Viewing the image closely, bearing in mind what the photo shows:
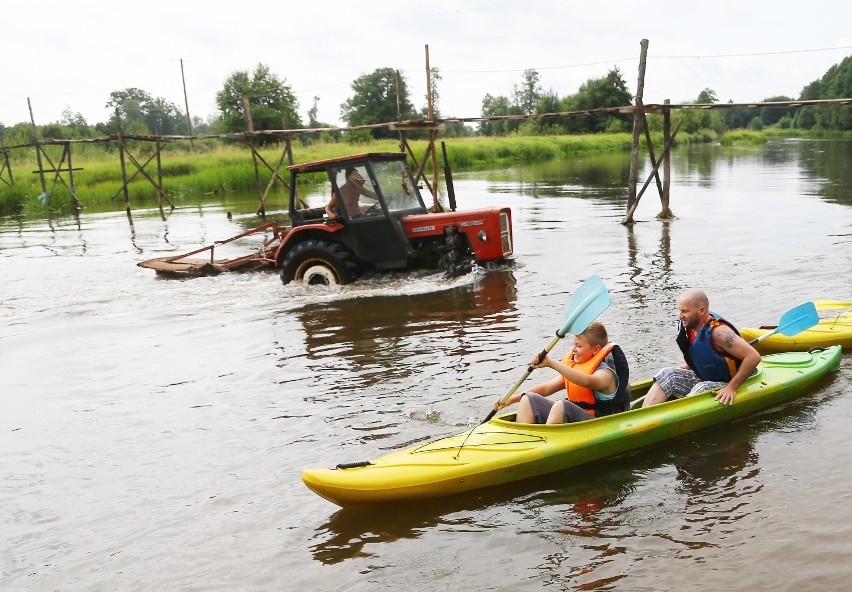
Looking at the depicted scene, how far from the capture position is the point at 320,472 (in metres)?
4.52

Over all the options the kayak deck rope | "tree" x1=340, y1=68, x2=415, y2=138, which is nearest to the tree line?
"tree" x1=340, y1=68, x2=415, y2=138

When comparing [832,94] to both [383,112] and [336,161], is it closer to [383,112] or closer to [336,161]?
[383,112]

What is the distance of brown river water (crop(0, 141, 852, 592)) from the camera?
13.3 feet

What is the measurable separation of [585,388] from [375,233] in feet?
19.6

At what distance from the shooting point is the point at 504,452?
15.5 feet

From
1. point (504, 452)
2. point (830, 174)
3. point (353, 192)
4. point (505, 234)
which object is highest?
point (353, 192)

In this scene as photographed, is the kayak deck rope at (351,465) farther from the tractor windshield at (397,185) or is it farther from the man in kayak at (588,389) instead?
the tractor windshield at (397,185)

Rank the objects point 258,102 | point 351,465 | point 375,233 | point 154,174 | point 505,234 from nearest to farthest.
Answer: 1. point 351,465
2. point 375,233
3. point 505,234
4. point 154,174
5. point 258,102

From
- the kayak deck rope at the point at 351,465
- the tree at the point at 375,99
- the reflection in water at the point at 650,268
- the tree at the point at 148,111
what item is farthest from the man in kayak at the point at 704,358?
the tree at the point at 148,111

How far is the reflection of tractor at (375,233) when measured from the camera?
1055 centimetres

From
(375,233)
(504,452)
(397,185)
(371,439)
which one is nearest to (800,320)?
(504,452)

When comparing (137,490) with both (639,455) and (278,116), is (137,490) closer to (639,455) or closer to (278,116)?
(639,455)

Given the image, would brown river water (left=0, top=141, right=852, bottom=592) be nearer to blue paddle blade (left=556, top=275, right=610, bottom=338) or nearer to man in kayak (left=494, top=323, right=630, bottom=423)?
man in kayak (left=494, top=323, right=630, bottom=423)

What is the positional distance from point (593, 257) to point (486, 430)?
825cm
